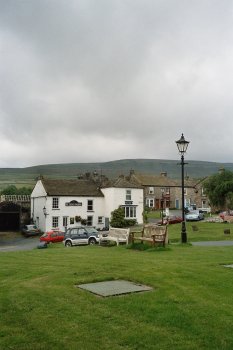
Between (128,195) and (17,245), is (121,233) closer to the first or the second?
(17,245)

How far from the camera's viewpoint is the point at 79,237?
32.6 metres

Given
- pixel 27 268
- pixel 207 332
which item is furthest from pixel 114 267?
pixel 207 332

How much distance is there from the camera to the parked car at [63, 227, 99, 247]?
106 feet

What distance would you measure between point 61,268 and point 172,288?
4407 mm

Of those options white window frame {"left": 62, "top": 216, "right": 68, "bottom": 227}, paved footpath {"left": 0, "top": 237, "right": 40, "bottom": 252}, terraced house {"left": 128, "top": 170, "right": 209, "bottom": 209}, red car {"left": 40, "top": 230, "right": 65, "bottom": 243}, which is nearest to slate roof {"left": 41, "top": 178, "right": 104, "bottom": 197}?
white window frame {"left": 62, "top": 216, "right": 68, "bottom": 227}

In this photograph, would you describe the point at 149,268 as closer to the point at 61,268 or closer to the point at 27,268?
the point at 61,268

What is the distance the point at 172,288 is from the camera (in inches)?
357

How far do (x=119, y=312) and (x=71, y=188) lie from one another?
190ft

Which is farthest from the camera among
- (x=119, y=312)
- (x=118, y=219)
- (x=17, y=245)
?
(x=118, y=219)

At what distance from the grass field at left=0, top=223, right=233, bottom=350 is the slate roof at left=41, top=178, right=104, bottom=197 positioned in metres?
51.5

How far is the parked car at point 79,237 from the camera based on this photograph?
32438mm

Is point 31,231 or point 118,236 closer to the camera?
point 118,236

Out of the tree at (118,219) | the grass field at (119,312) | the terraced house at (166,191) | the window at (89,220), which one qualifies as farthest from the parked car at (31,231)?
the grass field at (119,312)

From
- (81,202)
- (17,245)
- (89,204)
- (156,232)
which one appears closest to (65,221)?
(81,202)
